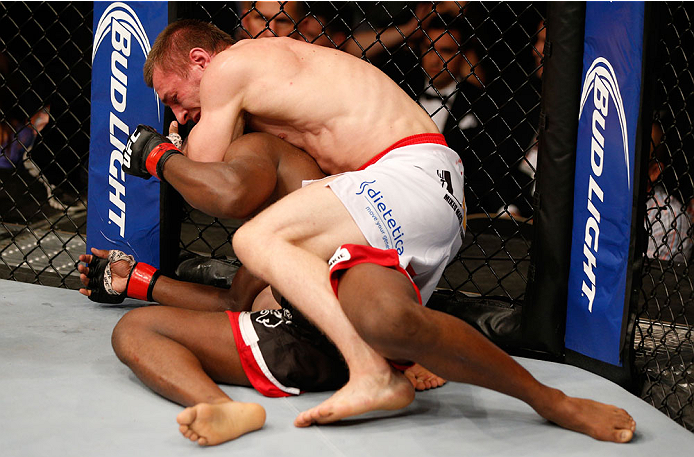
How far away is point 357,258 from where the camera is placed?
4.20 feet

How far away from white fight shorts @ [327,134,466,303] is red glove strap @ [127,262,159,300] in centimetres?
72

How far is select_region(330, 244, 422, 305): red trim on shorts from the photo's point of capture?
1.28m

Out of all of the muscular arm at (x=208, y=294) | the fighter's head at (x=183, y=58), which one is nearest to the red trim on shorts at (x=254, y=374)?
the muscular arm at (x=208, y=294)

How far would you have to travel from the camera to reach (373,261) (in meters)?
1.28

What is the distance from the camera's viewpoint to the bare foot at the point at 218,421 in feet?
3.61

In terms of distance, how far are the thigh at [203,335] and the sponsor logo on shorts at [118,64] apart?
0.70 m

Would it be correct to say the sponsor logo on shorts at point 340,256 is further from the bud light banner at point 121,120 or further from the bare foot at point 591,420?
the bud light banner at point 121,120

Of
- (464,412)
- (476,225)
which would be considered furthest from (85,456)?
(476,225)

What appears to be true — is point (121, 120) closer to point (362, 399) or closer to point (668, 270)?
point (362, 399)

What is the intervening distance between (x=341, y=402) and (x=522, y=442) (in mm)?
339

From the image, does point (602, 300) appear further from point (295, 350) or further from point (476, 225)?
point (476, 225)

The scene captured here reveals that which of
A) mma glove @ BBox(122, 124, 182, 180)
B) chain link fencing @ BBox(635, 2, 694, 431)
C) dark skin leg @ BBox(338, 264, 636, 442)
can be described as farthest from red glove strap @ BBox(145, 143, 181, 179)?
chain link fencing @ BBox(635, 2, 694, 431)

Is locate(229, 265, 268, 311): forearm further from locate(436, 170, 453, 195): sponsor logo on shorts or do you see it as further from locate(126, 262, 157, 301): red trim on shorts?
locate(436, 170, 453, 195): sponsor logo on shorts

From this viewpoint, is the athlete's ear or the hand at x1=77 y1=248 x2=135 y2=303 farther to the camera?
the hand at x1=77 y1=248 x2=135 y2=303
